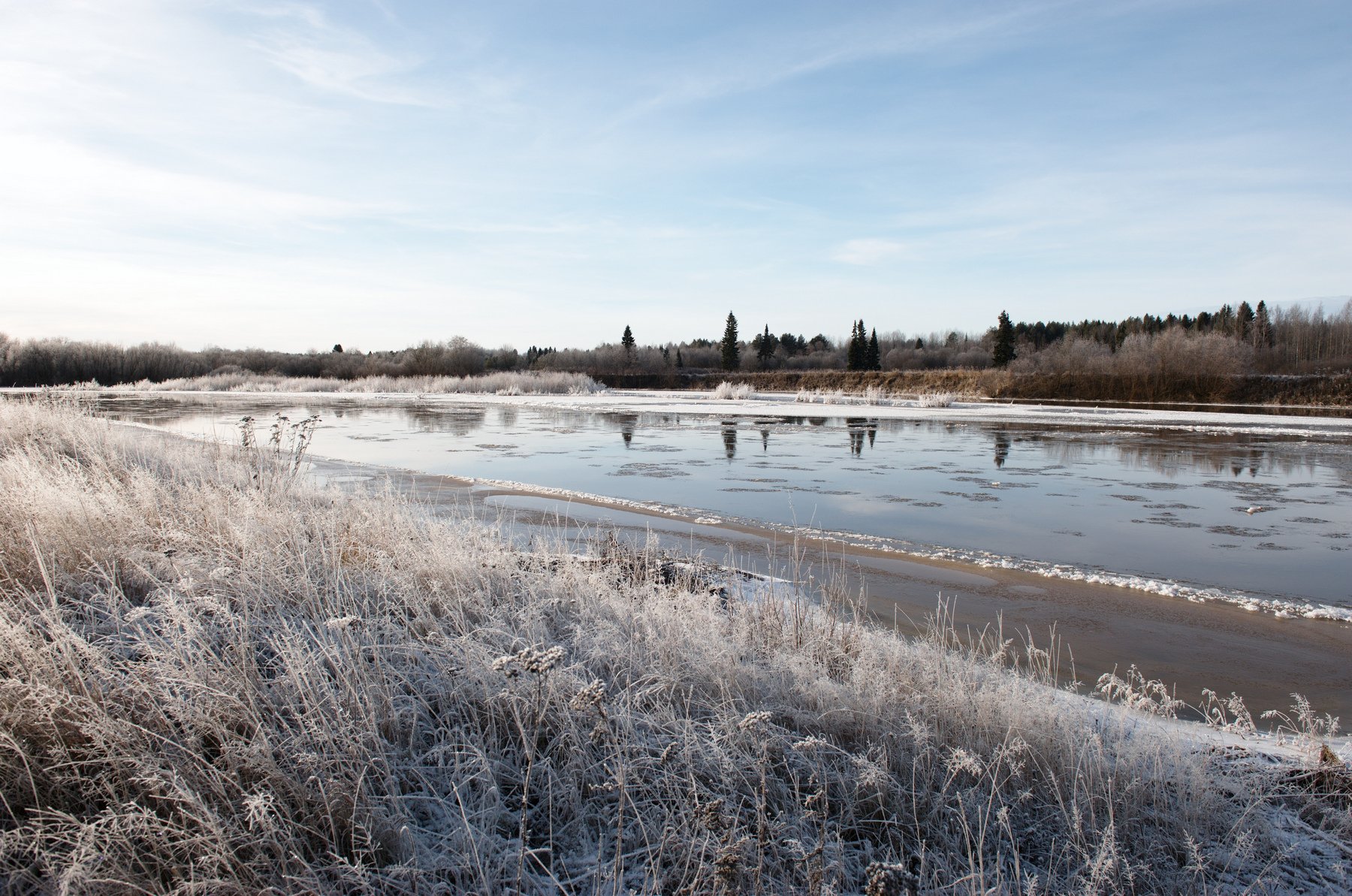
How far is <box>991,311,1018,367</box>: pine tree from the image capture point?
218 feet

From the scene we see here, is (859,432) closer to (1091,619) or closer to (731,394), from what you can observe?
(1091,619)

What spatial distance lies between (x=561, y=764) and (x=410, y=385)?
50.5 m

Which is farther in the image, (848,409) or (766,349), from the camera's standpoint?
(766,349)

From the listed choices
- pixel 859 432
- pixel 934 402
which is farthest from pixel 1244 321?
pixel 859 432

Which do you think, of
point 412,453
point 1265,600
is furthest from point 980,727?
point 412,453

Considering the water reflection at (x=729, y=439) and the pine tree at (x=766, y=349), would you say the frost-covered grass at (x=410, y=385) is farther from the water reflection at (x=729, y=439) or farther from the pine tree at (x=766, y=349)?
the pine tree at (x=766, y=349)

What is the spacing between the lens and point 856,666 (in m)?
3.91

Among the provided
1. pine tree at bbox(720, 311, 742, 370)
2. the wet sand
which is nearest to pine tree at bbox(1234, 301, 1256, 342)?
pine tree at bbox(720, 311, 742, 370)

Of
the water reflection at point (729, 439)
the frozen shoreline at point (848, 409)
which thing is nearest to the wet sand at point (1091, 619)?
the water reflection at point (729, 439)

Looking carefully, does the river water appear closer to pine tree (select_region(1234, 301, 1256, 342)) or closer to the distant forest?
the distant forest

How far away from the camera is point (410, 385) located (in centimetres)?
4994

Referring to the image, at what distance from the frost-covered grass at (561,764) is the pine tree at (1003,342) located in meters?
69.4

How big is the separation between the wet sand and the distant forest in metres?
39.1

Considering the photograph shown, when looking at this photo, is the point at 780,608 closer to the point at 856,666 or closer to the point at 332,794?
the point at 856,666
